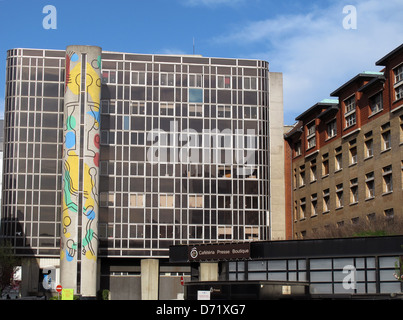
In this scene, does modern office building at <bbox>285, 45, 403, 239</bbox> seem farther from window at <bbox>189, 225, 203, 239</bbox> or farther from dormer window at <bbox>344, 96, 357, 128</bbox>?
window at <bbox>189, 225, 203, 239</bbox>

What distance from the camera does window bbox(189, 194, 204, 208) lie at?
9631 cm

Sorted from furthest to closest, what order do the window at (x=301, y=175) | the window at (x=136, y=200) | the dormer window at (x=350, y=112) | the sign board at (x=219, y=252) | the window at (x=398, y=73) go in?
1. the window at (x=136, y=200)
2. the window at (x=301, y=175)
3. the dormer window at (x=350, y=112)
4. the sign board at (x=219, y=252)
5. the window at (x=398, y=73)

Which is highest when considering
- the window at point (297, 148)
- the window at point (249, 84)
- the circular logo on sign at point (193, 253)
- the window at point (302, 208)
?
the window at point (249, 84)

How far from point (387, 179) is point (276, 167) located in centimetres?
3209

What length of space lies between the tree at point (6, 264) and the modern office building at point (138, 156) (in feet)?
5.42

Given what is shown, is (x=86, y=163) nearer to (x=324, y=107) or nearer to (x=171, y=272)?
(x=171, y=272)

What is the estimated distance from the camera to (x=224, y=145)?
318ft

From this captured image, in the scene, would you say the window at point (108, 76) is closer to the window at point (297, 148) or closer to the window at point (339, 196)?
the window at point (297, 148)

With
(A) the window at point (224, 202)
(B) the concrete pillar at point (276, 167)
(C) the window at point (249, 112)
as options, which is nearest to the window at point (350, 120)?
(C) the window at point (249, 112)

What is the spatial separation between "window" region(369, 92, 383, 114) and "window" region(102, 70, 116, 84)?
40358mm

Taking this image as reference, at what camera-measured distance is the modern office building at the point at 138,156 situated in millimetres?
93312

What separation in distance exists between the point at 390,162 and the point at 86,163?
4253 centimetres
